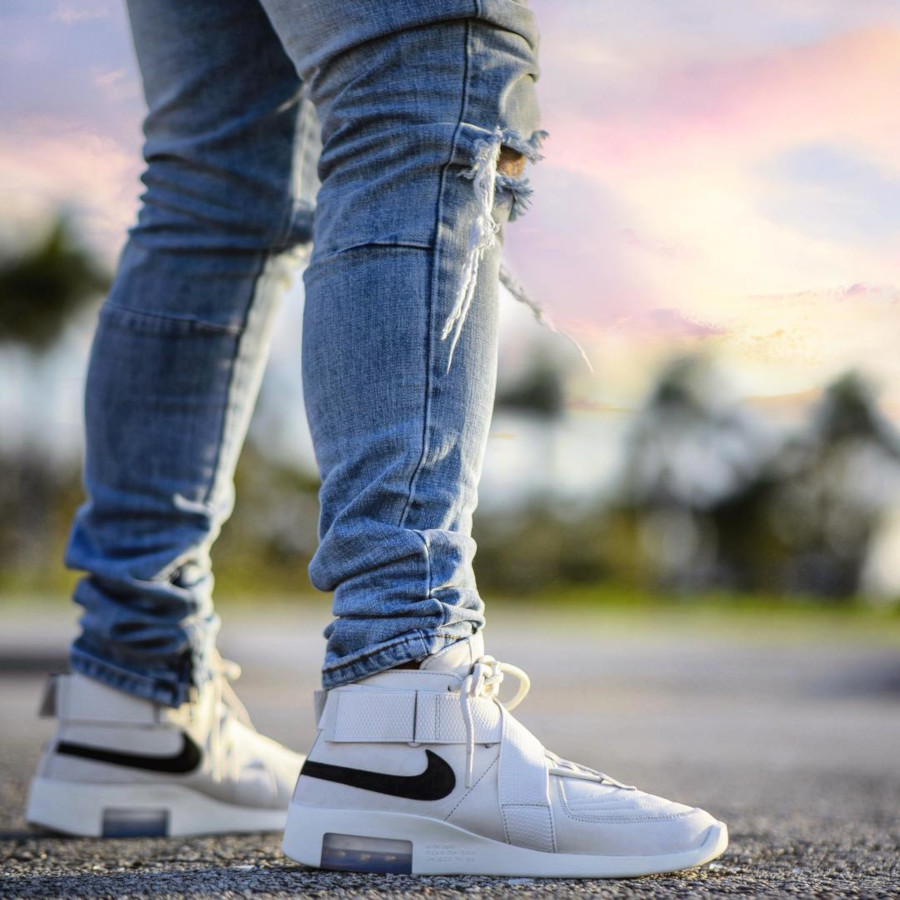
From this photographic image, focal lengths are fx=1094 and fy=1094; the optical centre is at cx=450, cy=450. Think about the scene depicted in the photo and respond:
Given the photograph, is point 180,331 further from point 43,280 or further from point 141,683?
point 43,280

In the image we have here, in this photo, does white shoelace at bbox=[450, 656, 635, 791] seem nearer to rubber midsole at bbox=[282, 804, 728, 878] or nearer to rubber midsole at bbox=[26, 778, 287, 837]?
rubber midsole at bbox=[282, 804, 728, 878]

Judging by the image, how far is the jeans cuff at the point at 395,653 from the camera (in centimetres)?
109

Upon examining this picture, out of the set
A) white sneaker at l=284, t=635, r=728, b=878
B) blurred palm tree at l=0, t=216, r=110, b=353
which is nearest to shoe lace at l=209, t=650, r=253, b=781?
white sneaker at l=284, t=635, r=728, b=878

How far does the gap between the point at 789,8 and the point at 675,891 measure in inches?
47.1

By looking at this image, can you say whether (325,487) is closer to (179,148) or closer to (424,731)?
(424,731)

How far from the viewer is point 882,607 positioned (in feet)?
100

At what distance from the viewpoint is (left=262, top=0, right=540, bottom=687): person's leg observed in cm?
110

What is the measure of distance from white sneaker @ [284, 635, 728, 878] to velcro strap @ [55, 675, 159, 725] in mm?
466

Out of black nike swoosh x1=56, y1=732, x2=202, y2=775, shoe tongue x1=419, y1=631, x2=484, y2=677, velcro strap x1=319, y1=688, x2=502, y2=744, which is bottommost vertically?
black nike swoosh x1=56, y1=732, x2=202, y2=775

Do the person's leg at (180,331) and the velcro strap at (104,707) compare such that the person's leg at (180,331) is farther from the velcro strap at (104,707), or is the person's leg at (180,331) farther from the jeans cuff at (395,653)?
the jeans cuff at (395,653)

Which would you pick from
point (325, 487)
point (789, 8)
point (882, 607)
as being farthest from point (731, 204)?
point (882, 607)

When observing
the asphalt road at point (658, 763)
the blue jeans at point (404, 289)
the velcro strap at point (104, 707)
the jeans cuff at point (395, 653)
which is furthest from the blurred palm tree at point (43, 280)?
the jeans cuff at point (395, 653)

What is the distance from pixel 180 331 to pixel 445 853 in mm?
827

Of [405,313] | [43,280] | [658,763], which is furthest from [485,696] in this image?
[43,280]
